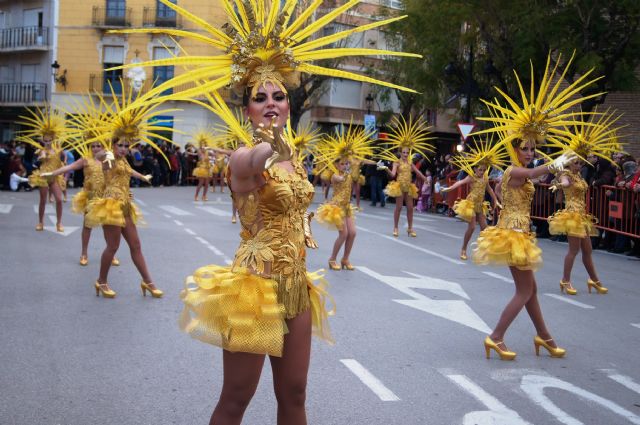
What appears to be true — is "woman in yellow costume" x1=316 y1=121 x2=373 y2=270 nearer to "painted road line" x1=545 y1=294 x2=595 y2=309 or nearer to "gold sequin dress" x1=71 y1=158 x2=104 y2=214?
"painted road line" x1=545 y1=294 x2=595 y2=309

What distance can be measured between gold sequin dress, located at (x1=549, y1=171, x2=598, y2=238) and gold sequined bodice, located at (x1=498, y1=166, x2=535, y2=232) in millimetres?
3429

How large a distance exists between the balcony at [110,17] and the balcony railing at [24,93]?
5598 mm

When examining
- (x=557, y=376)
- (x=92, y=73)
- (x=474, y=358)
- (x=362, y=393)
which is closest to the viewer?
(x=362, y=393)

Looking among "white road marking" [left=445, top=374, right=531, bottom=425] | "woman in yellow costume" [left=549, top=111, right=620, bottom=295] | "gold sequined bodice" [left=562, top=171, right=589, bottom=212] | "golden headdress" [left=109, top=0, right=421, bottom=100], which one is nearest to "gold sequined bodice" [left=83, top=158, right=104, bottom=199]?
"woman in yellow costume" [left=549, top=111, right=620, bottom=295]

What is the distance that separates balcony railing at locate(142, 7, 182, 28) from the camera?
1909 inches

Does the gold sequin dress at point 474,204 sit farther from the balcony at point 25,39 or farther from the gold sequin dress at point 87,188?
the balcony at point 25,39

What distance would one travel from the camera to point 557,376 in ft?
22.3

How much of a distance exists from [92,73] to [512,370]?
157 ft

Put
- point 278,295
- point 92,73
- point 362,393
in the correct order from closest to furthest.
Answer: point 278,295, point 362,393, point 92,73

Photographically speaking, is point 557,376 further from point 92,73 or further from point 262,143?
point 92,73

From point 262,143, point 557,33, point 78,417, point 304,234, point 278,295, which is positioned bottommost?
point 78,417

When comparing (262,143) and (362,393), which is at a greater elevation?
(262,143)

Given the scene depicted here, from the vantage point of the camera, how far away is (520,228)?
7.81m

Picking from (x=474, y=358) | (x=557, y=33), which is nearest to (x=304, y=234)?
(x=474, y=358)
